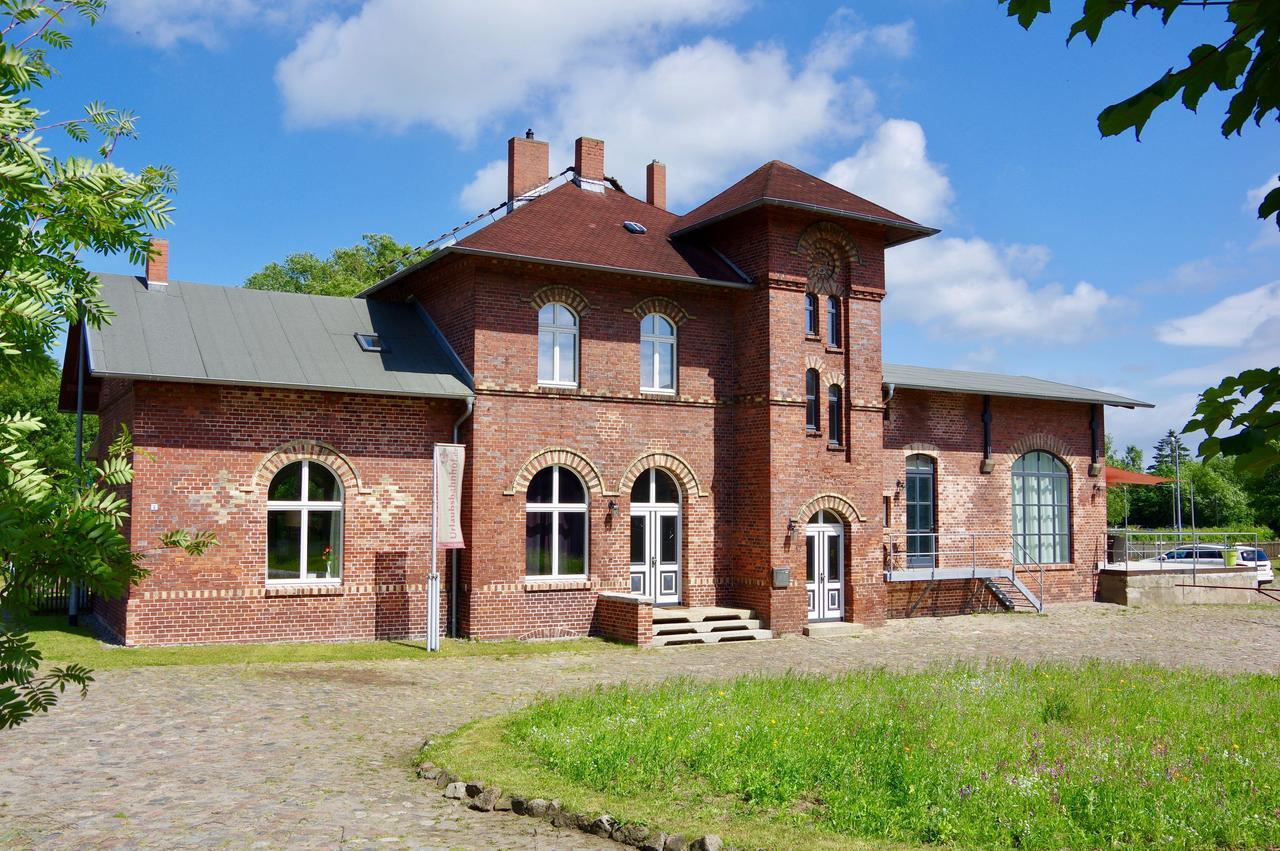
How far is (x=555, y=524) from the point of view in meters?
18.7

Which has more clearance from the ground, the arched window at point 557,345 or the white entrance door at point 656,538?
the arched window at point 557,345

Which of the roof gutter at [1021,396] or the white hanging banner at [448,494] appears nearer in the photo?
the white hanging banner at [448,494]

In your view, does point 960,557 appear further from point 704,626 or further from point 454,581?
point 454,581

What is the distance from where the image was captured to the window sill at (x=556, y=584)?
59.8 ft

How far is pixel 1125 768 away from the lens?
8211 millimetres

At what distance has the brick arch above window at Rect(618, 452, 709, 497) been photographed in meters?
19.2

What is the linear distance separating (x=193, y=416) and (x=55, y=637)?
13.7ft

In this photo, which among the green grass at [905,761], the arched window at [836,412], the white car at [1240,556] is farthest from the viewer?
the white car at [1240,556]

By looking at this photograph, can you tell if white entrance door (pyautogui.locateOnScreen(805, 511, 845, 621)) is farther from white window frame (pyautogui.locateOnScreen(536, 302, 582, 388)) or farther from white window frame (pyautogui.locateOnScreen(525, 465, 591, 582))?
white window frame (pyautogui.locateOnScreen(536, 302, 582, 388))

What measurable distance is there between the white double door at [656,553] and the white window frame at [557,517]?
110 centimetres

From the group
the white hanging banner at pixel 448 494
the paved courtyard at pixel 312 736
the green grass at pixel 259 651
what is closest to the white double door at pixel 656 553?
the green grass at pixel 259 651

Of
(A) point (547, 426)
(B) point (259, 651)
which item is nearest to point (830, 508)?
(A) point (547, 426)

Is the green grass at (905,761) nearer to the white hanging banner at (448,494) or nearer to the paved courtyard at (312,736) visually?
the paved courtyard at (312,736)

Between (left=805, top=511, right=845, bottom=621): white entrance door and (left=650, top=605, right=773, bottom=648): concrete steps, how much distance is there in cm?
164
